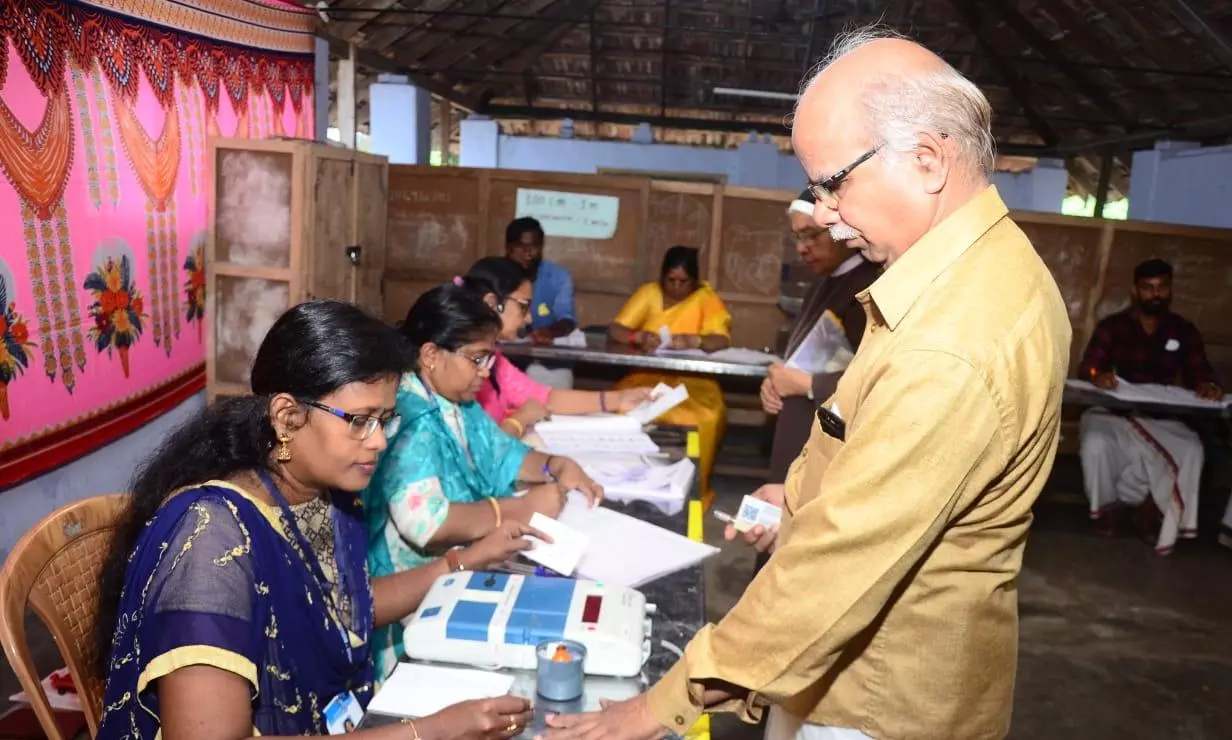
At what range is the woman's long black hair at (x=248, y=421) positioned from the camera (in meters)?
1.50

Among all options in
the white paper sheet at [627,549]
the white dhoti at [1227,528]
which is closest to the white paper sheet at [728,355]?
the white paper sheet at [627,549]

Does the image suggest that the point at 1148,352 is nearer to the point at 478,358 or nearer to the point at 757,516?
the point at 757,516

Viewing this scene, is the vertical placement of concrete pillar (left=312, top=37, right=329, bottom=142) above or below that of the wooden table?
above

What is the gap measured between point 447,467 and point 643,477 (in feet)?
2.08

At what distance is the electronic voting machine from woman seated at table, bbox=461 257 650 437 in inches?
64.8

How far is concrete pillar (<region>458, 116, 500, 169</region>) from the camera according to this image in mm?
12453

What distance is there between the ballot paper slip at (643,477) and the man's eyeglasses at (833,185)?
139 cm

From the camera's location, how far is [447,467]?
2.37m

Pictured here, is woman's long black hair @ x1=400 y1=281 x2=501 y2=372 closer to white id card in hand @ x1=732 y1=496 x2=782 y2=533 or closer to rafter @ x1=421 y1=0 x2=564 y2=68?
white id card in hand @ x1=732 y1=496 x2=782 y2=533

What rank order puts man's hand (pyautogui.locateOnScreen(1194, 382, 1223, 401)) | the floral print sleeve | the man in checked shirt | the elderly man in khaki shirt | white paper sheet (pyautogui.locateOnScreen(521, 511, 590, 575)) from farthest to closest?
1. the man in checked shirt
2. man's hand (pyautogui.locateOnScreen(1194, 382, 1223, 401))
3. the floral print sleeve
4. white paper sheet (pyautogui.locateOnScreen(521, 511, 590, 575))
5. the elderly man in khaki shirt

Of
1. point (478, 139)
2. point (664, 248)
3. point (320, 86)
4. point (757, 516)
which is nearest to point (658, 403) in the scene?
point (757, 516)

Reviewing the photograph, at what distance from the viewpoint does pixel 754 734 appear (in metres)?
3.06

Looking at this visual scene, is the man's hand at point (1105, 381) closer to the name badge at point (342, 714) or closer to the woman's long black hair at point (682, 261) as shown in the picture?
the woman's long black hair at point (682, 261)

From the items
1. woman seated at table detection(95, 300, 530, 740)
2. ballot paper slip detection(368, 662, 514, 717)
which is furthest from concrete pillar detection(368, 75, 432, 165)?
ballot paper slip detection(368, 662, 514, 717)
